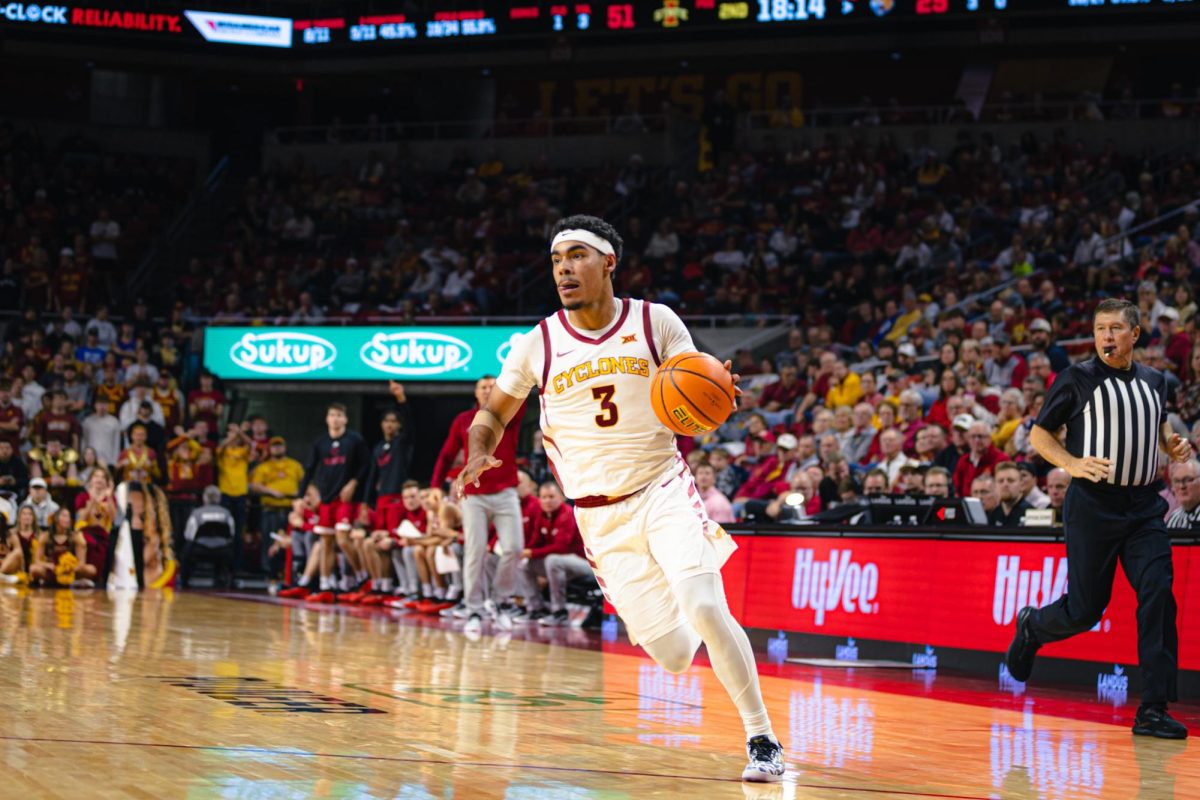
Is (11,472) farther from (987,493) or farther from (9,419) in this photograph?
(987,493)

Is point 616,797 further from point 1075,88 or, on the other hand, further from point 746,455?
point 1075,88

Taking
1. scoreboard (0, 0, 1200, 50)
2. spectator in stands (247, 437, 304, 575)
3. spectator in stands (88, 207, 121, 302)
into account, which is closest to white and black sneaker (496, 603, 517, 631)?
spectator in stands (247, 437, 304, 575)

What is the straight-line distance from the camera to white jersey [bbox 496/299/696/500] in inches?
229

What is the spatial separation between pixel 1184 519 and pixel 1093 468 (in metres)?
3.10

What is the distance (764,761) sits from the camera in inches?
208

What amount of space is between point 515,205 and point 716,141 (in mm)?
3898

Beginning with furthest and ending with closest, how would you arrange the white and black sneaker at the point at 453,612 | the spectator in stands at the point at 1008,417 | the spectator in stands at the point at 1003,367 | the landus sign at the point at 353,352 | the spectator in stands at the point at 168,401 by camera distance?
1. the landus sign at the point at 353,352
2. the spectator in stands at the point at 168,401
3. the spectator in stands at the point at 1003,367
4. the white and black sneaker at the point at 453,612
5. the spectator in stands at the point at 1008,417

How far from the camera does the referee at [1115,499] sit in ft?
23.3

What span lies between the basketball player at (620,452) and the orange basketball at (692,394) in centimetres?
21

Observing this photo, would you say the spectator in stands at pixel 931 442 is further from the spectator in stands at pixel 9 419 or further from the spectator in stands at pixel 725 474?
the spectator in stands at pixel 9 419

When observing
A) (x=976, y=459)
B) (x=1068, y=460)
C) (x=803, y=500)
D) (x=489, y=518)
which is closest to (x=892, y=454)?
(x=976, y=459)

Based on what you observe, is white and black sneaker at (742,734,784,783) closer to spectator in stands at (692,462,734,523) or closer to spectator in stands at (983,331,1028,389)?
spectator in stands at (692,462,734,523)

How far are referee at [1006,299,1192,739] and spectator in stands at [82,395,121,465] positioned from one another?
15658mm

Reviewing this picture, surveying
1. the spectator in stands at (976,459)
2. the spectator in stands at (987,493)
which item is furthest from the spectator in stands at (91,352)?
the spectator in stands at (987,493)
